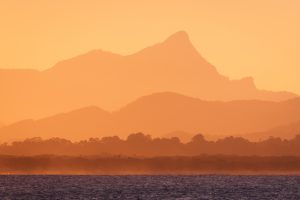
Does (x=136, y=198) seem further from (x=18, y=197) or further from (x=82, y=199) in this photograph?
(x=18, y=197)

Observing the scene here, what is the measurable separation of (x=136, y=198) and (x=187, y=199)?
39.3 feet

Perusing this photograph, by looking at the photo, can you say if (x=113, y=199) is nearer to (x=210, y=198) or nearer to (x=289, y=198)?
(x=210, y=198)

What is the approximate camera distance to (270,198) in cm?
18662

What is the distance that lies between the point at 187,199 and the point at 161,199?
19.7ft

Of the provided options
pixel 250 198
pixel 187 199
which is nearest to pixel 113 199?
pixel 187 199

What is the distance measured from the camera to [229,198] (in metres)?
184

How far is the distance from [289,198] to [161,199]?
31189mm

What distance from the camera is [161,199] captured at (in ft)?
584

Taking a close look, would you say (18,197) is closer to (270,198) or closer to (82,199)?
(82,199)

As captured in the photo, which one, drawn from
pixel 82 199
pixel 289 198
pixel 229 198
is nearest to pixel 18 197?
pixel 82 199

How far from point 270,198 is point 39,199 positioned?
2147 inches

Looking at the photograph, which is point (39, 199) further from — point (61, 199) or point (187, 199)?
point (187, 199)

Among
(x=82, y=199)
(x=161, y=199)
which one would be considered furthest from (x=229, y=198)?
(x=82, y=199)

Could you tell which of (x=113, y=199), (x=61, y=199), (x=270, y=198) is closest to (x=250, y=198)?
(x=270, y=198)
